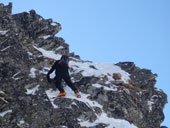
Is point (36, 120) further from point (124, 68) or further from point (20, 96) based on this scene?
point (124, 68)

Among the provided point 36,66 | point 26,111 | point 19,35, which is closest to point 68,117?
point 26,111

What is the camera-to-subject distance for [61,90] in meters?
20.0

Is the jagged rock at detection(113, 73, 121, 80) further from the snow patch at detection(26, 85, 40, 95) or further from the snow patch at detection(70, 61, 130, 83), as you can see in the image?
the snow patch at detection(26, 85, 40, 95)

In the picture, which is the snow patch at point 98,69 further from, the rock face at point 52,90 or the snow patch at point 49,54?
the snow patch at point 49,54

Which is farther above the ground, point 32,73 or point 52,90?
point 32,73

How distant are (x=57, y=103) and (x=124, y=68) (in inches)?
453

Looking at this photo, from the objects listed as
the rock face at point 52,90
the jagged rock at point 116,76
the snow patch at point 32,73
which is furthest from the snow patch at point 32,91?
the jagged rock at point 116,76

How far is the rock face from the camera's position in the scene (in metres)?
17.2

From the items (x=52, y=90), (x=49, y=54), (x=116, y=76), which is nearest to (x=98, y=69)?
(x=116, y=76)

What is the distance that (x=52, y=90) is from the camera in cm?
2092

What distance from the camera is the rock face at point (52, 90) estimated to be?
17188 mm

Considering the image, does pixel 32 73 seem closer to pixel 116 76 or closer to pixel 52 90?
pixel 52 90

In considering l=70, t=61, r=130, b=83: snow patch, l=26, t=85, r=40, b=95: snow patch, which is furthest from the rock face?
l=70, t=61, r=130, b=83: snow patch

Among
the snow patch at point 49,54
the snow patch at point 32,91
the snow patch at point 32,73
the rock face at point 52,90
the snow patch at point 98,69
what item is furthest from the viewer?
the snow patch at point 49,54
